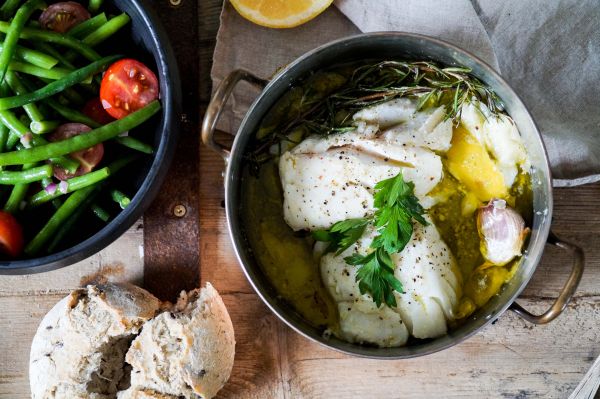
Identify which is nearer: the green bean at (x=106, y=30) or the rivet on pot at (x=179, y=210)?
the green bean at (x=106, y=30)

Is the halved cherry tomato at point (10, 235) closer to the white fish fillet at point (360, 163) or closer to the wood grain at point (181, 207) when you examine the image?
the wood grain at point (181, 207)

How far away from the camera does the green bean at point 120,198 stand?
6.36 ft

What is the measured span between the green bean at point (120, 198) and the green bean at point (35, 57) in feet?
1.26

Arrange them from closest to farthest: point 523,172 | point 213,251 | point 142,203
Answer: point 142,203 < point 523,172 < point 213,251

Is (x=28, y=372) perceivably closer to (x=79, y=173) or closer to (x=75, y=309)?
(x=75, y=309)

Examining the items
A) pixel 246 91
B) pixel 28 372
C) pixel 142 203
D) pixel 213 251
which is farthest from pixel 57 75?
pixel 28 372

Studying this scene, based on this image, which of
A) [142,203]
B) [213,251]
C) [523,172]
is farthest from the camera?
[213,251]

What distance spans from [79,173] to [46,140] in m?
0.13

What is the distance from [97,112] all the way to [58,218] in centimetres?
32

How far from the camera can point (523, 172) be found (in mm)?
Result: 2055

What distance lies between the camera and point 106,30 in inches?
77.1

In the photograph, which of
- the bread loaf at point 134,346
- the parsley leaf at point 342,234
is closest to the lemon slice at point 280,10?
the parsley leaf at point 342,234

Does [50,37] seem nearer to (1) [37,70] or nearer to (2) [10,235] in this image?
(1) [37,70]

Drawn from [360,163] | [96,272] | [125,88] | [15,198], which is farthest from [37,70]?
[360,163]
